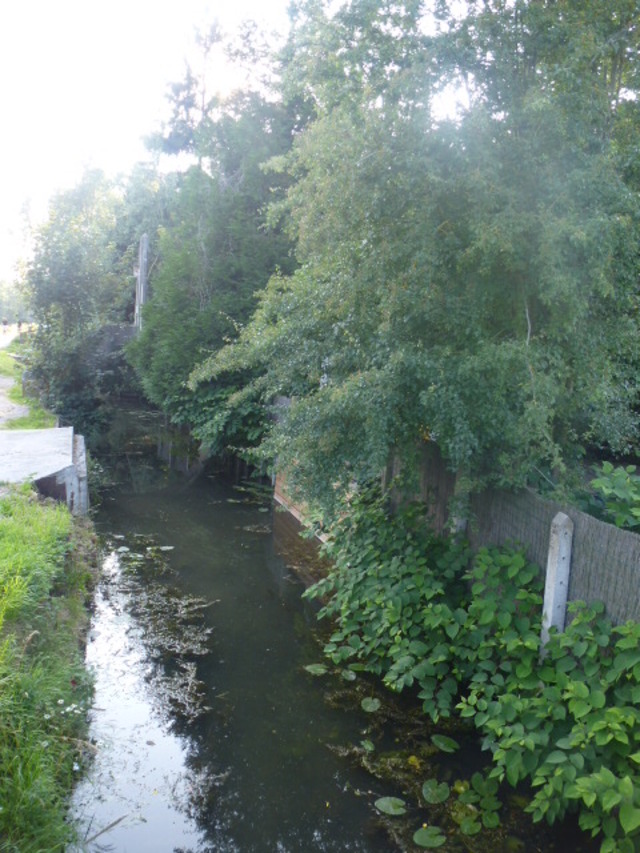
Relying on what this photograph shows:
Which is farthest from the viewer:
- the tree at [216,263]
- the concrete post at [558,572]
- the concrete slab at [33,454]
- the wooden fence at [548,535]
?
the tree at [216,263]

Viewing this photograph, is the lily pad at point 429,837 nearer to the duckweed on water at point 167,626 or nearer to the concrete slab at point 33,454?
the duckweed on water at point 167,626

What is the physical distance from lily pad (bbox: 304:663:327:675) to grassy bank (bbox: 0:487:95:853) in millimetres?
1985

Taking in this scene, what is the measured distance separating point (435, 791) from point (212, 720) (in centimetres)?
185

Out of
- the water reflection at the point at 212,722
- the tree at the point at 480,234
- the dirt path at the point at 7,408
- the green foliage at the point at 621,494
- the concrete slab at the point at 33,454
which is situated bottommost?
the water reflection at the point at 212,722

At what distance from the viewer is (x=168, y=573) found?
9.12 m

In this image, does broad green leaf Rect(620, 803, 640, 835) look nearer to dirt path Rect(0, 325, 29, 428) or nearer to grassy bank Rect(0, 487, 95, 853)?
grassy bank Rect(0, 487, 95, 853)

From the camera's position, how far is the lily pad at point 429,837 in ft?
14.2

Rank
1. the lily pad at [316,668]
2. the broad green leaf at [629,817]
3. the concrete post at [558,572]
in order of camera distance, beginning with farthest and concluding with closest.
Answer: the lily pad at [316,668] < the concrete post at [558,572] < the broad green leaf at [629,817]

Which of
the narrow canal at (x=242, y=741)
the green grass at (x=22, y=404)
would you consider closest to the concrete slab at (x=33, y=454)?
the narrow canal at (x=242, y=741)

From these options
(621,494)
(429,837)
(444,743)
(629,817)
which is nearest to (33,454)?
(444,743)

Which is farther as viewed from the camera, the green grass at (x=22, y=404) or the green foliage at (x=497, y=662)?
the green grass at (x=22, y=404)

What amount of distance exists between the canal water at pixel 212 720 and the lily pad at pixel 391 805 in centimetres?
7

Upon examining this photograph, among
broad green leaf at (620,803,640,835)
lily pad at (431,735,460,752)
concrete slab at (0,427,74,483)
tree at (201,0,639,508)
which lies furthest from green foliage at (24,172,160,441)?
broad green leaf at (620,803,640,835)

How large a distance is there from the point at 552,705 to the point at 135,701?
3358 mm
